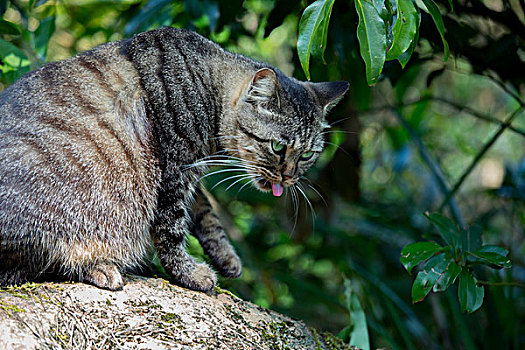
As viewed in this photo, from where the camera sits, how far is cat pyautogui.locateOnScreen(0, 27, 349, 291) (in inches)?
74.7

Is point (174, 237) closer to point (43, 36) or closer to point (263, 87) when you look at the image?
point (263, 87)

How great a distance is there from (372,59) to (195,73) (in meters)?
0.97

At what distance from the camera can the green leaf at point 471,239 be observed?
7.47 ft

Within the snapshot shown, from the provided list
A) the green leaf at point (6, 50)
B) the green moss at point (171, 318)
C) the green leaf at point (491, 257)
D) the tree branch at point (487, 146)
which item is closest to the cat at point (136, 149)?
the green moss at point (171, 318)

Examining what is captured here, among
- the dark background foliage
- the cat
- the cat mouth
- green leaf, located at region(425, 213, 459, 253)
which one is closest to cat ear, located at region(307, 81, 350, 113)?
the cat

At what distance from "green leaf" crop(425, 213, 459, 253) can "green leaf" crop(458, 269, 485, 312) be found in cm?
16

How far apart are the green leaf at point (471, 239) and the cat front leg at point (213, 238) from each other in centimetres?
101

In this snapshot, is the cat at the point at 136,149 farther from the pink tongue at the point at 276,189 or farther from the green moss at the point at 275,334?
the green moss at the point at 275,334

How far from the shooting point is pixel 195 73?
7.54 feet

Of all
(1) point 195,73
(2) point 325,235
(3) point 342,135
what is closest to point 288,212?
(2) point 325,235

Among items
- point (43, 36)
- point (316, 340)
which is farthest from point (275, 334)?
point (43, 36)

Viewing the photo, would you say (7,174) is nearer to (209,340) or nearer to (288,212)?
(209,340)

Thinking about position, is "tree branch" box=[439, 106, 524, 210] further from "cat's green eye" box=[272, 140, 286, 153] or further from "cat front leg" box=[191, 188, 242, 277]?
"cat front leg" box=[191, 188, 242, 277]

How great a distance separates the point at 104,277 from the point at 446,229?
4.62ft
